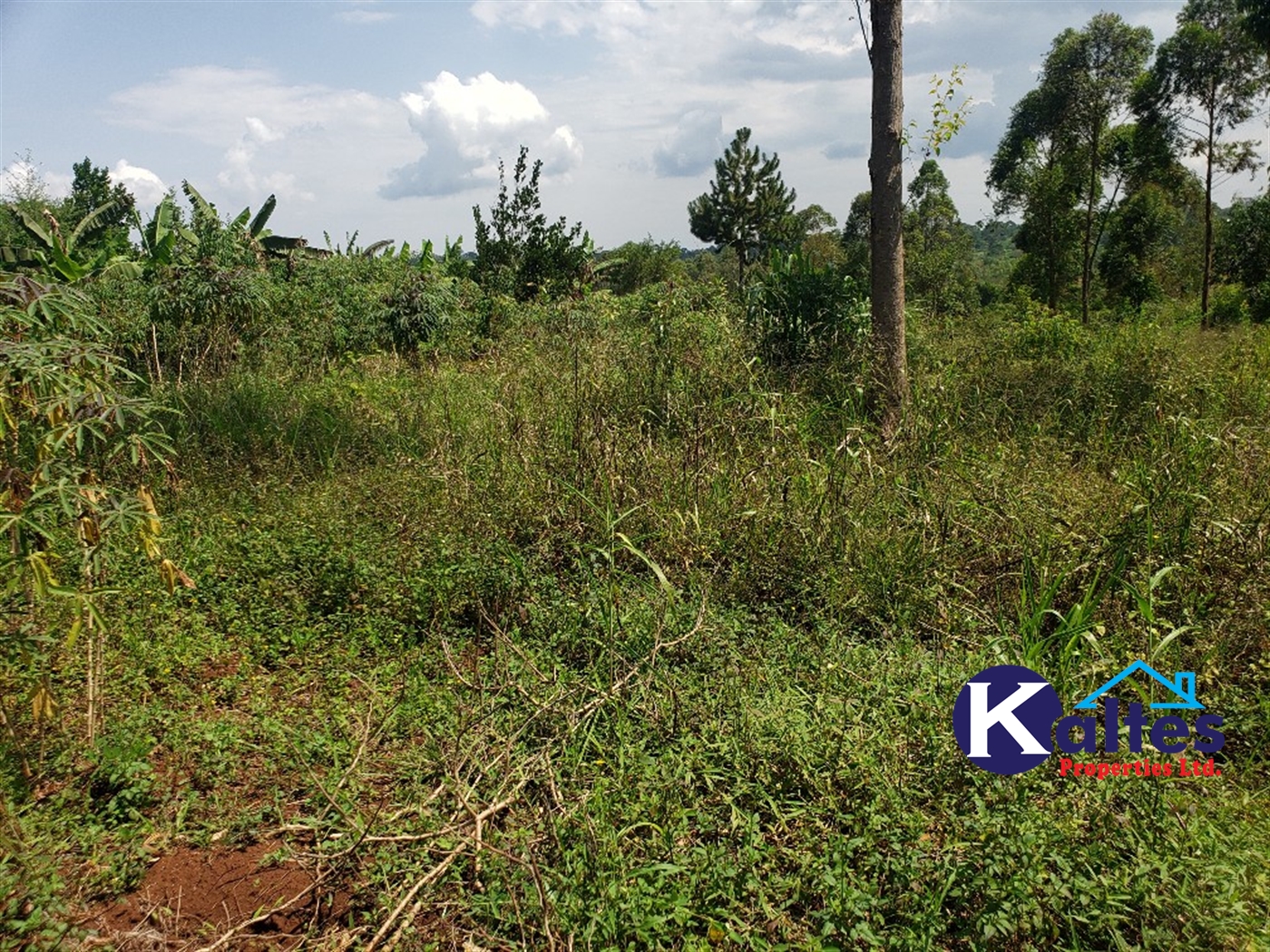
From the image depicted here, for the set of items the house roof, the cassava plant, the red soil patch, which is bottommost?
the red soil patch

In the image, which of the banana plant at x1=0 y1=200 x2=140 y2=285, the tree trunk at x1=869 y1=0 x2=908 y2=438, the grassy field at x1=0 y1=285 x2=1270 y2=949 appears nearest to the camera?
the grassy field at x1=0 y1=285 x2=1270 y2=949

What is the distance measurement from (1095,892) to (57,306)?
128 inches

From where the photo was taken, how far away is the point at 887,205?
18.2 ft

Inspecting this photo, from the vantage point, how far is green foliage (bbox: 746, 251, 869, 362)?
6.22 metres

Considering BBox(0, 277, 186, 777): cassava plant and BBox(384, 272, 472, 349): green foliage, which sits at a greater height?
BBox(384, 272, 472, 349): green foliage

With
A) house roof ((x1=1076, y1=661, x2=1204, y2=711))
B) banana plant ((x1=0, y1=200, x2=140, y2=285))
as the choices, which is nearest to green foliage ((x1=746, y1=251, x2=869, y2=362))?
house roof ((x1=1076, y1=661, x2=1204, y2=711))

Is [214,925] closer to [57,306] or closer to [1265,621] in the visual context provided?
[57,306]

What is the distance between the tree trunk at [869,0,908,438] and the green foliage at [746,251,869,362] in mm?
514

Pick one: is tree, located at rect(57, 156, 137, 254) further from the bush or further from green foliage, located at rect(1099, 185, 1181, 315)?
green foliage, located at rect(1099, 185, 1181, 315)

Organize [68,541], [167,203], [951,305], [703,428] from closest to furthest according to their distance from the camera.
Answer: [68,541], [703,428], [167,203], [951,305]

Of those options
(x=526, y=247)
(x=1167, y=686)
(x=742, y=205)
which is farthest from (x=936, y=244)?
(x=1167, y=686)

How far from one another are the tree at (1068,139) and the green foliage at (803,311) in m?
12.9

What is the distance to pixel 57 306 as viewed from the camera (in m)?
2.44

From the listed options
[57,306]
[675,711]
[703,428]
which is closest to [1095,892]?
[675,711]
